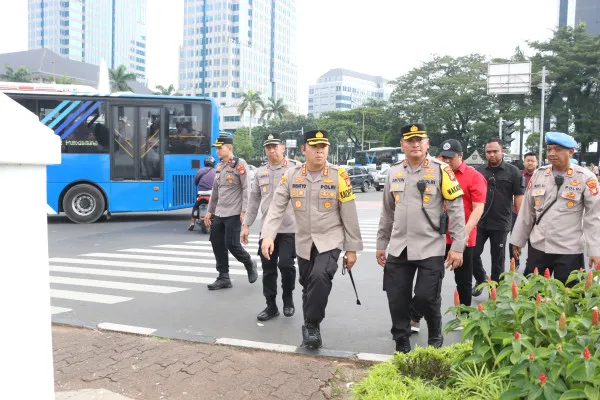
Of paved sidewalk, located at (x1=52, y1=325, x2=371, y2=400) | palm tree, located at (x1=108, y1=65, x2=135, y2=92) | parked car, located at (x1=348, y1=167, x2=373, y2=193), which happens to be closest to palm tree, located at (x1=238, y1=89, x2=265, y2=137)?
palm tree, located at (x1=108, y1=65, x2=135, y2=92)

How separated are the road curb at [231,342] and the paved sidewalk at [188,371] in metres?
0.04

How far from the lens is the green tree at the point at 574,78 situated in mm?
37031

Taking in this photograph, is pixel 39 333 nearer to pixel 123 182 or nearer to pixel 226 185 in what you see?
pixel 226 185

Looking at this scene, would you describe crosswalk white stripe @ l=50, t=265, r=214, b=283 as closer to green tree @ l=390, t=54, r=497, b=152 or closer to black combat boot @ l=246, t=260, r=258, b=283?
black combat boot @ l=246, t=260, r=258, b=283

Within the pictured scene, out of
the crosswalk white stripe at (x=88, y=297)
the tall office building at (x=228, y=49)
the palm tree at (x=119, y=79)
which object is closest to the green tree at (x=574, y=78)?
the crosswalk white stripe at (x=88, y=297)

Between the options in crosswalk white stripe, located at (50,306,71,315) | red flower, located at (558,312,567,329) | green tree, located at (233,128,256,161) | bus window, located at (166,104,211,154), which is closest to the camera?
red flower, located at (558,312,567,329)

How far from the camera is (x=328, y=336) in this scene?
5.16 meters

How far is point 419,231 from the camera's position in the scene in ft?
14.2

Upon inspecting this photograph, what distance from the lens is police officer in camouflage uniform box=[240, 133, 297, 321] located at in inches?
221

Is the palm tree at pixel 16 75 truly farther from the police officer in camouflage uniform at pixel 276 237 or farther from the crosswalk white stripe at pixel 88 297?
the police officer in camouflage uniform at pixel 276 237

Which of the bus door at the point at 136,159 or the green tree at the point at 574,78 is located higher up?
the green tree at the point at 574,78

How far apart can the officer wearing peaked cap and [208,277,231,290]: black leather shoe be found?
153 inches

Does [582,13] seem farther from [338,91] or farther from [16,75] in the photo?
[338,91]

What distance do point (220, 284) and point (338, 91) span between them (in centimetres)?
13716
